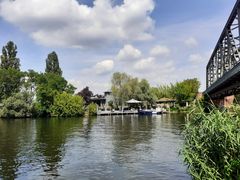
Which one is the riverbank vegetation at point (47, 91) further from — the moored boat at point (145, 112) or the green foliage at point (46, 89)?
the moored boat at point (145, 112)

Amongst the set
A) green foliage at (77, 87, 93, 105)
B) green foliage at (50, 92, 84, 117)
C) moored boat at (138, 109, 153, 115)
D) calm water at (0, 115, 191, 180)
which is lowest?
calm water at (0, 115, 191, 180)

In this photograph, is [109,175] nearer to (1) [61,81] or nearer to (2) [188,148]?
(2) [188,148]

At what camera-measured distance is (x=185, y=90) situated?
115 m

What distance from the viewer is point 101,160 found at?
71.5 feet

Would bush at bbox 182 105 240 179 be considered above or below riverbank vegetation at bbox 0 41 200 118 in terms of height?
below

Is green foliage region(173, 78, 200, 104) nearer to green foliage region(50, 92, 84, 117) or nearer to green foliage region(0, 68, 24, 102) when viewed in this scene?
green foliage region(50, 92, 84, 117)

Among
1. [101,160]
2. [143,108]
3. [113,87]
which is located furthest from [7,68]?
[101,160]

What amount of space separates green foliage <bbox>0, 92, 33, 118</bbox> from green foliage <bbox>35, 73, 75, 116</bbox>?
120 inches

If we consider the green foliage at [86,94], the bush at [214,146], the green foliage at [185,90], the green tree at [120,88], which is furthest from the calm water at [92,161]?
the green foliage at [86,94]

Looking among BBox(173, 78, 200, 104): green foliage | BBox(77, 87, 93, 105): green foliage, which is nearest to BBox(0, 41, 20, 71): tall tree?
BBox(77, 87, 93, 105): green foliage

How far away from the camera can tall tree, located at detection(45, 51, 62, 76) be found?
349 ft

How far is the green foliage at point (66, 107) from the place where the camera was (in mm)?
88625

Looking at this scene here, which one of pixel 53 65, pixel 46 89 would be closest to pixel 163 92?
pixel 53 65

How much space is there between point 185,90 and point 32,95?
49706mm
